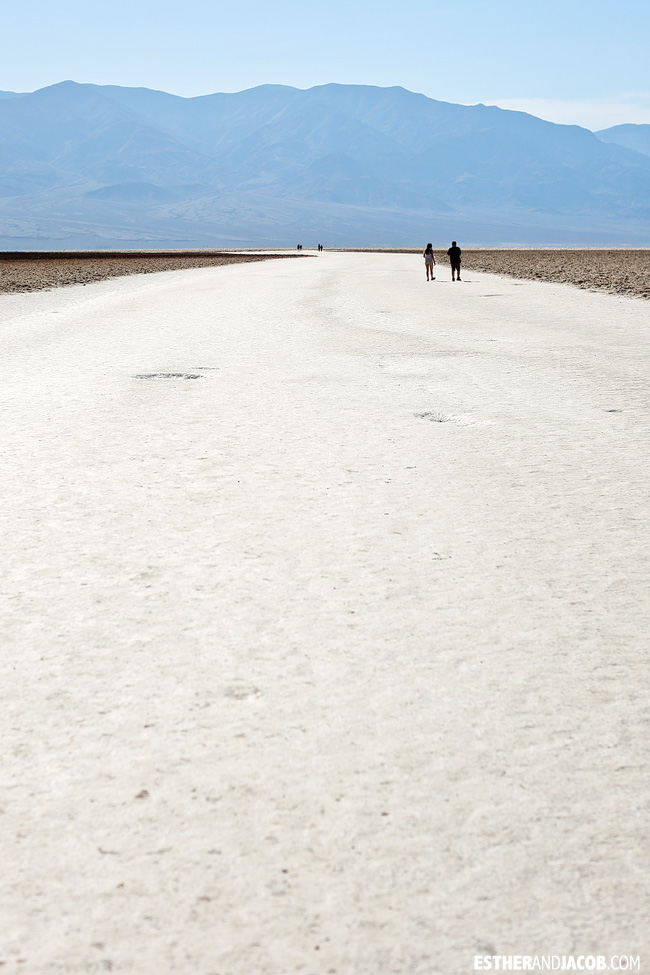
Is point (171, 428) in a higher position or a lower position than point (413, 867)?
higher

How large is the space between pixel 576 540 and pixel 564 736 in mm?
2061

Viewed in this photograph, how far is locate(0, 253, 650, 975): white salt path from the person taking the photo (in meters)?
2.37

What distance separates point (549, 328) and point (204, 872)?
573 inches

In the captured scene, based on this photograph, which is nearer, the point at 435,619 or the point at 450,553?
the point at 435,619

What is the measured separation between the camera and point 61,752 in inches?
120

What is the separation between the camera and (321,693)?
3.44m

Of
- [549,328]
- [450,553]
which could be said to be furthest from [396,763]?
[549,328]

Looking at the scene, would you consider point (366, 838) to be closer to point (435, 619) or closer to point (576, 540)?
point (435, 619)

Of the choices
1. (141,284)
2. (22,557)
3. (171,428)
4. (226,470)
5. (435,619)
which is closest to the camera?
(435,619)

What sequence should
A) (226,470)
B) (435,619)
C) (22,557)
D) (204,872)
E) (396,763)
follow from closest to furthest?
(204,872), (396,763), (435,619), (22,557), (226,470)

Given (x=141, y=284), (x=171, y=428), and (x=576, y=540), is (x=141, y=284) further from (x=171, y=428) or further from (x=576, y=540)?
(x=576, y=540)

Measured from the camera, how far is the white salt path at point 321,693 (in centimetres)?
237

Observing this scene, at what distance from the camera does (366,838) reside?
2.64 m

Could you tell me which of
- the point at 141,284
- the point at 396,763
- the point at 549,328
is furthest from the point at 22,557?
the point at 141,284
